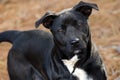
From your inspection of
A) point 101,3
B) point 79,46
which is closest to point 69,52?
point 79,46

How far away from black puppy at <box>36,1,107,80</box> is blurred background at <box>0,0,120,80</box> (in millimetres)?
1346

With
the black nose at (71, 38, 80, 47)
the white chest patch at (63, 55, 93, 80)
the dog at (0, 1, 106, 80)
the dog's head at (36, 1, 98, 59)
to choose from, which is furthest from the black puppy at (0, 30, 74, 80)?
the black nose at (71, 38, 80, 47)

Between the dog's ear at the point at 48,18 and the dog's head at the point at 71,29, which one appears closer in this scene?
the dog's head at the point at 71,29

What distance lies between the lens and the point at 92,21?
10.0 metres

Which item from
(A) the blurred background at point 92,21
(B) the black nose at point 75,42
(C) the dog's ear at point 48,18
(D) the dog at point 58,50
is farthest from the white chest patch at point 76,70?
(A) the blurred background at point 92,21

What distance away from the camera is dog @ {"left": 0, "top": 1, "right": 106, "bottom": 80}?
21.0 ft

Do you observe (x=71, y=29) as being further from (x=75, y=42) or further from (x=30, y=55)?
(x=30, y=55)

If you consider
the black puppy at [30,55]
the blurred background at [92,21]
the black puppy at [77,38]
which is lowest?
the blurred background at [92,21]

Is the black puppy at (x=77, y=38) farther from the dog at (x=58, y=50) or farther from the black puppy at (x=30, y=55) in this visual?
the black puppy at (x=30, y=55)

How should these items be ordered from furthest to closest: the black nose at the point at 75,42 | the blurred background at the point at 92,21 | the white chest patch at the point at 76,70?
1. the blurred background at the point at 92,21
2. the white chest patch at the point at 76,70
3. the black nose at the point at 75,42

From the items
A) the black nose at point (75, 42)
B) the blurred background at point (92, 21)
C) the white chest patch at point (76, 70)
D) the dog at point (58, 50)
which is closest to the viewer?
the black nose at point (75, 42)

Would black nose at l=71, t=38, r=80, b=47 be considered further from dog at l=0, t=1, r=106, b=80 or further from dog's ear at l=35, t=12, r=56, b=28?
dog's ear at l=35, t=12, r=56, b=28

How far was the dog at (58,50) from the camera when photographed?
6410 millimetres

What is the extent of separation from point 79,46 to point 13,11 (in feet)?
17.2
